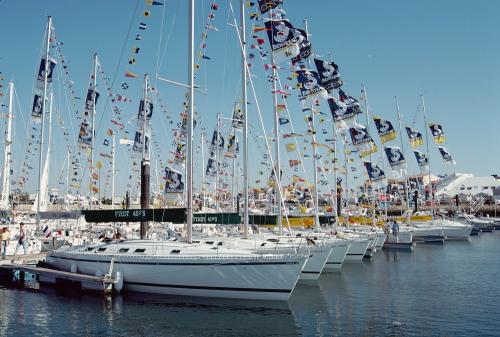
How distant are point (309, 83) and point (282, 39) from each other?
17.1 feet

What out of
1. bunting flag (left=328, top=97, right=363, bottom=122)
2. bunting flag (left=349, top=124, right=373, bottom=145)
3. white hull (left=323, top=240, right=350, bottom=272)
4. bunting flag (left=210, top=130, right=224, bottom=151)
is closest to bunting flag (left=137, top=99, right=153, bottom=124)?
bunting flag (left=328, top=97, right=363, bottom=122)

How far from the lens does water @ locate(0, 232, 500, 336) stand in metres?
16.6

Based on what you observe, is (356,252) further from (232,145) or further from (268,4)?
(268,4)

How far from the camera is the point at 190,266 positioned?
20.9m

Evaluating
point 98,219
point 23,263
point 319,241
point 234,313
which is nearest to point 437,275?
point 319,241

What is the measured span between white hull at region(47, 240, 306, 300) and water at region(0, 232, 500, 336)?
55cm

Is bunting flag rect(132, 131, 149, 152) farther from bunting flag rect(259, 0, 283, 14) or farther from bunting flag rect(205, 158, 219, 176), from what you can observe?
bunting flag rect(205, 158, 219, 176)

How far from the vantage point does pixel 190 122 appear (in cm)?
2275

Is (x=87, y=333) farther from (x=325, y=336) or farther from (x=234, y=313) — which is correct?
(x=325, y=336)

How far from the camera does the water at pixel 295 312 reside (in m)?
16.6

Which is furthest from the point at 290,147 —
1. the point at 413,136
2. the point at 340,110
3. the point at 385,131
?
the point at 413,136

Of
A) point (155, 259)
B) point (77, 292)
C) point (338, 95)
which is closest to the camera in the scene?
point (155, 259)

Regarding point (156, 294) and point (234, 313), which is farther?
point (156, 294)

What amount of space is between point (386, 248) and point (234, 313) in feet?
109
